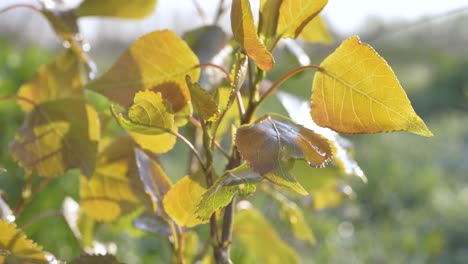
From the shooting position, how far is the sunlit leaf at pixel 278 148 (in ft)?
1.45

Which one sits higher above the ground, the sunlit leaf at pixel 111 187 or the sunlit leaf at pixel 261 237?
the sunlit leaf at pixel 111 187

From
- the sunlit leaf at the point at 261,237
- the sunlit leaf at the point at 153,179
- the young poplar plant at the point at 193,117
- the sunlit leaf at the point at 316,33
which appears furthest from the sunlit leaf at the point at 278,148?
the sunlit leaf at the point at 261,237

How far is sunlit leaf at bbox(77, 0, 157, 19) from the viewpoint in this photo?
0.71 meters

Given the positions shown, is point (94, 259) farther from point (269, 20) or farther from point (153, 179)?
point (269, 20)

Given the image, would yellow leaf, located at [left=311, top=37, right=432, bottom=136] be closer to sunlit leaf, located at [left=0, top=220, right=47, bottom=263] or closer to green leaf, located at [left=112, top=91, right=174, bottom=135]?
green leaf, located at [left=112, top=91, right=174, bottom=135]

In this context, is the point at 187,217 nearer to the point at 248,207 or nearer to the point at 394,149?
the point at 248,207

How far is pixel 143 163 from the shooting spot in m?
0.59

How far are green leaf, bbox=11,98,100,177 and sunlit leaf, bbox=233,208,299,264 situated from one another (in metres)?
0.29

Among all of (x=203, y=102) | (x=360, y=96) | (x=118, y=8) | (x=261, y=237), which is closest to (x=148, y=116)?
(x=203, y=102)

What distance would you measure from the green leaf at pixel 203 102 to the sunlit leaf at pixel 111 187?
0.61 feet

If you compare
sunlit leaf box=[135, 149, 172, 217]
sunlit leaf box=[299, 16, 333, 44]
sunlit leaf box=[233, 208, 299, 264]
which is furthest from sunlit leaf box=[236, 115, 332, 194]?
sunlit leaf box=[233, 208, 299, 264]

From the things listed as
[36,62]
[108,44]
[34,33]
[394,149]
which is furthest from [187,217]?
[108,44]

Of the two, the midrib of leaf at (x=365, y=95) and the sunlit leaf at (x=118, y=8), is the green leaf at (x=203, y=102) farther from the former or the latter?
the sunlit leaf at (x=118, y=8)

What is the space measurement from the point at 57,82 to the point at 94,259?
0.24 metres
